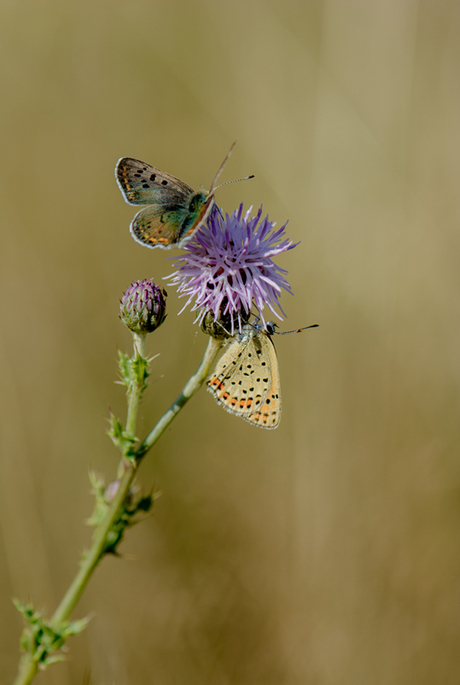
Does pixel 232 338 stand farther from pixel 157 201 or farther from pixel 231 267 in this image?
pixel 157 201

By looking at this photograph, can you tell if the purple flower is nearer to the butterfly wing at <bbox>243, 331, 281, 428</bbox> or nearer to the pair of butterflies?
the pair of butterflies

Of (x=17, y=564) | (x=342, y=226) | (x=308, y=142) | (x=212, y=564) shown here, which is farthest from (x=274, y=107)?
(x=17, y=564)

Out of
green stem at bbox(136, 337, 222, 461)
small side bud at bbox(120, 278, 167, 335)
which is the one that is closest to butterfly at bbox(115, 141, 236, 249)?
small side bud at bbox(120, 278, 167, 335)

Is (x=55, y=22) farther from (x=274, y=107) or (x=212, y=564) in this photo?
(x=212, y=564)

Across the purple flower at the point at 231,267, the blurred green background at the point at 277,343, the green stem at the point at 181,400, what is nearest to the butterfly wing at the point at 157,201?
the purple flower at the point at 231,267

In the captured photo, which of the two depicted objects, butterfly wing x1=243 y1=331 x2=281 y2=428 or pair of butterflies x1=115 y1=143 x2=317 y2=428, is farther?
butterfly wing x1=243 y1=331 x2=281 y2=428

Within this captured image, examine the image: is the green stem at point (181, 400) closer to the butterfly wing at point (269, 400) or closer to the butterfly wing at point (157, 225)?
the butterfly wing at point (269, 400)
